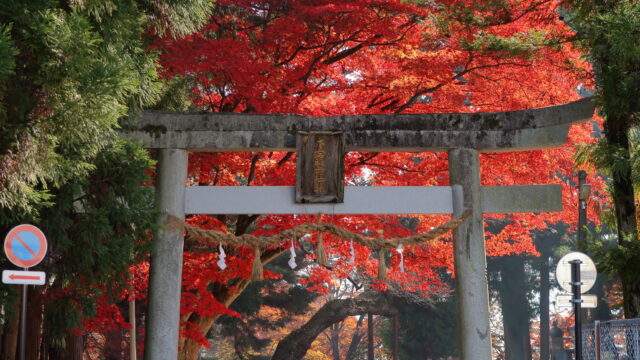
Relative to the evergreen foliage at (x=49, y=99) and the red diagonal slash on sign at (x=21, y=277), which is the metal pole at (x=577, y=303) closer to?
the evergreen foliage at (x=49, y=99)

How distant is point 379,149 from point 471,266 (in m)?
1.98

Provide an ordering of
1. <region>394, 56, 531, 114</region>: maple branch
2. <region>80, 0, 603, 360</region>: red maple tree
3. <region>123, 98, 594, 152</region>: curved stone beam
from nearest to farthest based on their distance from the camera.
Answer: <region>123, 98, 594, 152</region>: curved stone beam
<region>80, 0, 603, 360</region>: red maple tree
<region>394, 56, 531, 114</region>: maple branch

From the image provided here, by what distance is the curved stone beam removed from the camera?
9.53m

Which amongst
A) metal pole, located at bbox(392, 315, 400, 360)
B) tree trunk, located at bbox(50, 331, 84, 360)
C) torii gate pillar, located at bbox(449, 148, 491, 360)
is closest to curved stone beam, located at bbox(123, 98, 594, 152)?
torii gate pillar, located at bbox(449, 148, 491, 360)

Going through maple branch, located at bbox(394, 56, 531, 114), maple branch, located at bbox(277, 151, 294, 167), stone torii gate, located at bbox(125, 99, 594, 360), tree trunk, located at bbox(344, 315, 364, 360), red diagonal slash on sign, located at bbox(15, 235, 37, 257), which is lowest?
tree trunk, located at bbox(344, 315, 364, 360)

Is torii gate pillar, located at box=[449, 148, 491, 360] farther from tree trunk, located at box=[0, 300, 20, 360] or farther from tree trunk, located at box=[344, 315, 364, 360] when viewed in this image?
tree trunk, located at box=[344, 315, 364, 360]

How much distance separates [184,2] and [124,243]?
3496 mm

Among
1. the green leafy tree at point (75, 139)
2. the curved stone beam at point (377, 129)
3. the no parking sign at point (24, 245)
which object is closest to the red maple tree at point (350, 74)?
the curved stone beam at point (377, 129)

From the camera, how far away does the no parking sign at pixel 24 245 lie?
256 inches

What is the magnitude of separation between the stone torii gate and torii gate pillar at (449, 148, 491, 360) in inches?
0.5

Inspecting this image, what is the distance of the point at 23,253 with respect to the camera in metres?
6.55

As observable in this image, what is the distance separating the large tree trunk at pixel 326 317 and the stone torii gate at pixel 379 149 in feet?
43.0

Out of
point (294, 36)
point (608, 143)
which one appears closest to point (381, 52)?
point (294, 36)

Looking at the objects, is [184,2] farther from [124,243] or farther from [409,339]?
[409,339]
